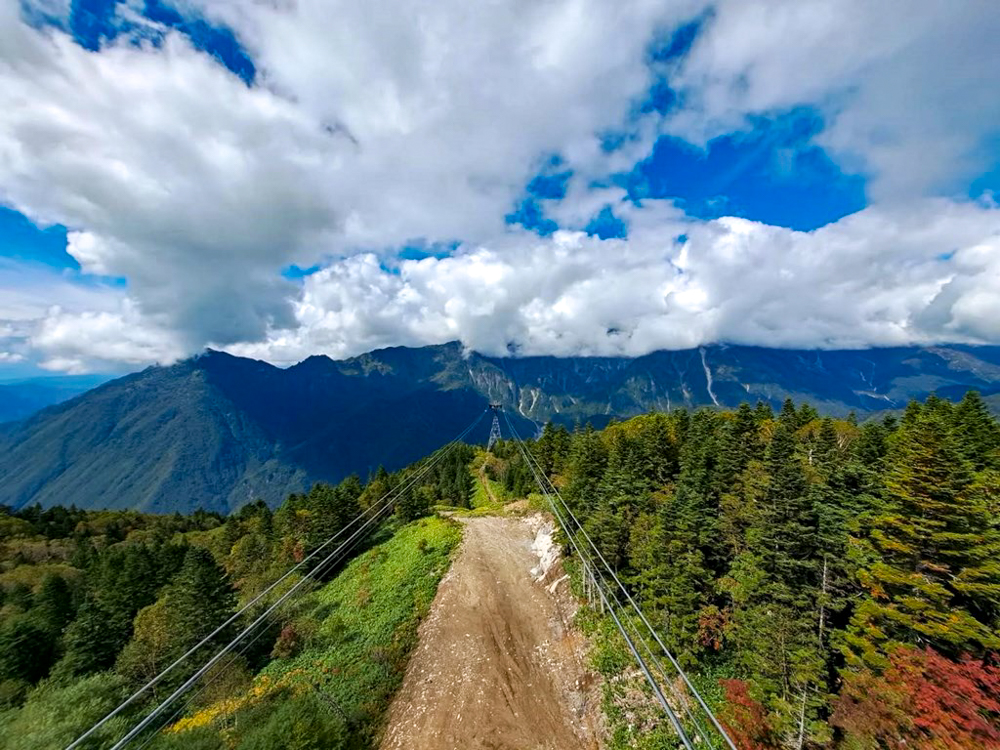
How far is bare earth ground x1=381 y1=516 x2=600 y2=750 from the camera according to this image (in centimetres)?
3170

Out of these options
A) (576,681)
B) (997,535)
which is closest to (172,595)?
(576,681)

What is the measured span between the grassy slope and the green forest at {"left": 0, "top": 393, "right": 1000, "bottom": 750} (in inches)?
9.6

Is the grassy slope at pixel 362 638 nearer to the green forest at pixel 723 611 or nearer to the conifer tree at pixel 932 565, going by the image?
the green forest at pixel 723 611

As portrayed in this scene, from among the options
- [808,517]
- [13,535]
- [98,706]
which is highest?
[808,517]

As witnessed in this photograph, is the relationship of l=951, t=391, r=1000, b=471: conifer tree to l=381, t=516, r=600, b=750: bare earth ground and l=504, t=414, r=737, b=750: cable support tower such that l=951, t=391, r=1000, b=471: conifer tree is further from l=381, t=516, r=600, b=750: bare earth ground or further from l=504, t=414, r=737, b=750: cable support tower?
l=381, t=516, r=600, b=750: bare earth ground

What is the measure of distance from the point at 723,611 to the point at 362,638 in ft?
115

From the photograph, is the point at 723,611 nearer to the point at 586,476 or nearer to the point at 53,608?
the point at 586,476

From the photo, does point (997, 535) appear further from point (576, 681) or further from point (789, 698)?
point (576, 681)

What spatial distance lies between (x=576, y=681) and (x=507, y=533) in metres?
31.6

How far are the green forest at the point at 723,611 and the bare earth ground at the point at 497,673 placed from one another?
8.49 feet

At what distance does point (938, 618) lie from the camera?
79.3 ft

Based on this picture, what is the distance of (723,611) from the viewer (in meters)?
37.2

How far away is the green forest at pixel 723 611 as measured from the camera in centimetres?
2398

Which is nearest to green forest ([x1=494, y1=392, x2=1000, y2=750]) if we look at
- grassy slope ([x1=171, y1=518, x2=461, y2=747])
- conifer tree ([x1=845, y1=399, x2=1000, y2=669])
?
conifer tree ([x1=845, y1=399, x2=1000, y2=669])
